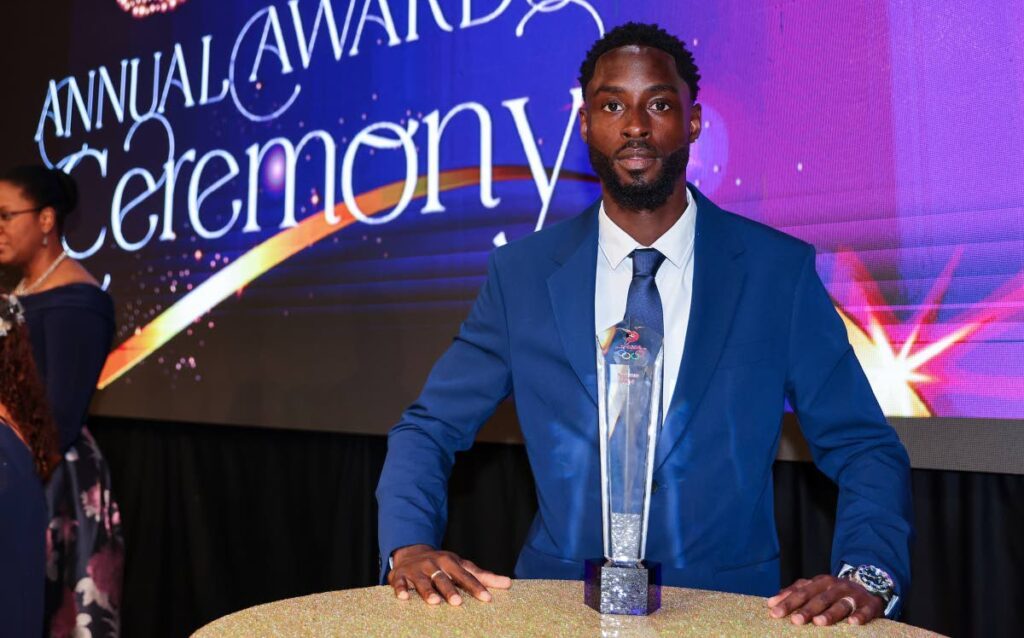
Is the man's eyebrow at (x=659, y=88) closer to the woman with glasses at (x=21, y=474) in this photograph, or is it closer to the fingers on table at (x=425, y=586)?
the fingers on table at (x=425, y=586)

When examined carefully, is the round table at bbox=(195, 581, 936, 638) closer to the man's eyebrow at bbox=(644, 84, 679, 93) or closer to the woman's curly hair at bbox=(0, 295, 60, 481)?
the man's eyebrow at bbox=(644, 84, 679, 93)

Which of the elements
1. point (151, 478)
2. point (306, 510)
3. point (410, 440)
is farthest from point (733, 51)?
point (151, 478)

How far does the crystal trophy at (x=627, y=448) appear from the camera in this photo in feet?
3.63

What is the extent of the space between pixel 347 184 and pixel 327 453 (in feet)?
2.98

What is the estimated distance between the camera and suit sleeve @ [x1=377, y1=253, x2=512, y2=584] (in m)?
1.56

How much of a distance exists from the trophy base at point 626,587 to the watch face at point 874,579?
0.29 meters

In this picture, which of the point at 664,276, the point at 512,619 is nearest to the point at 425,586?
the point at 512,619

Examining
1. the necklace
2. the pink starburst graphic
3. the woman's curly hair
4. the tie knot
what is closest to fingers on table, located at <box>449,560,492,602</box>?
the tie knot

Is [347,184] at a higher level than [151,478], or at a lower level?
higher

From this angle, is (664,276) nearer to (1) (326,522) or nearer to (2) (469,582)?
(2) (469,582)

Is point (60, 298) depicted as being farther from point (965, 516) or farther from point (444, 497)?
point (965, 516)

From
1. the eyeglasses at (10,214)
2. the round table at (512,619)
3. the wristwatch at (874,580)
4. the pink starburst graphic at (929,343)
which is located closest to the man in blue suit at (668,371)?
the wristwatch at (874,580)

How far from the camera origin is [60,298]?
9.49 feet

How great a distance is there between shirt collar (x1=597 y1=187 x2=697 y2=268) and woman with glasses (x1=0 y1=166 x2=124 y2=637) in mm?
1684
